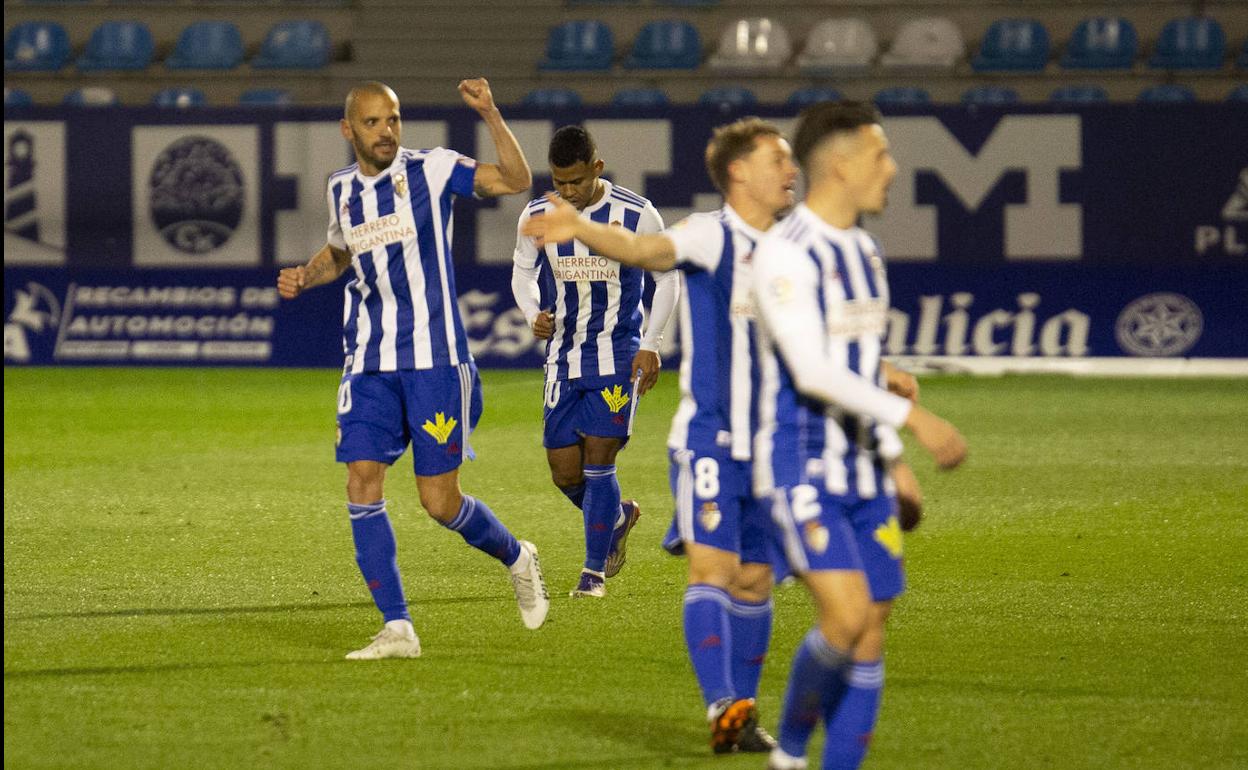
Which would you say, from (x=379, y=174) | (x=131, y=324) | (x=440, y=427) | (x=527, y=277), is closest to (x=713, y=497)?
(x=440, y=427)

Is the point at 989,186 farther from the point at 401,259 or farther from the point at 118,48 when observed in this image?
the point at 401,259

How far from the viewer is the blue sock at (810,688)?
3.99m

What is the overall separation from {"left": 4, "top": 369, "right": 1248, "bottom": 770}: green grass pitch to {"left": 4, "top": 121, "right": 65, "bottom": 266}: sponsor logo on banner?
5.50m

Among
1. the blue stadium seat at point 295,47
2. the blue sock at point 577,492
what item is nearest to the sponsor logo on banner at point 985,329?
the blue stadium seat at point 295,47

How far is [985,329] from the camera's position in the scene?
54.1ft

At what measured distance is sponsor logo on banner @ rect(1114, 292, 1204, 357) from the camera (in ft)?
53.9

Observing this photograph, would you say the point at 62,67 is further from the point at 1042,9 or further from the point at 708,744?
the point at 708,744

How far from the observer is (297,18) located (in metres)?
20.5

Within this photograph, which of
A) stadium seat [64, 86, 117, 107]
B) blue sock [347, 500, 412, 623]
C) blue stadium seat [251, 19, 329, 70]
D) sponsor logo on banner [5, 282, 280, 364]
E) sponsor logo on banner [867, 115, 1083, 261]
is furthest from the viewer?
blue stadium seat [251, 19, 329, 70]

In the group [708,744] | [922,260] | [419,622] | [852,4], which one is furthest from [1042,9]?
[708,744]

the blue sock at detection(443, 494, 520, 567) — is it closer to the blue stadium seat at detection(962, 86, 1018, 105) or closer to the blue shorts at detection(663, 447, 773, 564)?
the blue shorts at detection(663, 447, 773, 564)

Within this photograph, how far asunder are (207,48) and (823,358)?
17477 millimetres

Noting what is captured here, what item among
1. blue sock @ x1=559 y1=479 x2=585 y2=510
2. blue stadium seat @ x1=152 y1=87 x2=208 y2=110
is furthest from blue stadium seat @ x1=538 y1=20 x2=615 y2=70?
blue sock @ x1=559 y1=479 x2=585 y2=510

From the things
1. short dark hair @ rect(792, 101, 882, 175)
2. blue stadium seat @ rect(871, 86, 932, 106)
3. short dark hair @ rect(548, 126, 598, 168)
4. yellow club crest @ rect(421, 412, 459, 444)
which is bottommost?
yellow club crest @ rect(421, 412, 459, 444)
